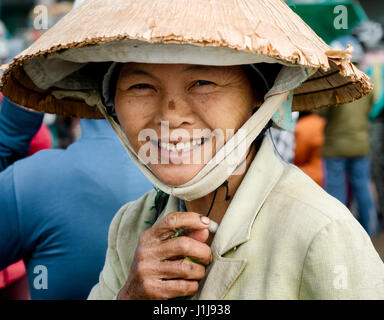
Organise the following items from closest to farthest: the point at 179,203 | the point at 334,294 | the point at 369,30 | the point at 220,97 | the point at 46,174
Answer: the point at 334,294, the point at 220,97, the point at 179,203, the point at 46,174, the point at 369,30

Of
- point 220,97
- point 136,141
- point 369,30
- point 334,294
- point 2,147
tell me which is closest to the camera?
point 334,294

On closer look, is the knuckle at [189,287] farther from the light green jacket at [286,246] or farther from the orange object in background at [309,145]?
the orange object in background at [309,145]

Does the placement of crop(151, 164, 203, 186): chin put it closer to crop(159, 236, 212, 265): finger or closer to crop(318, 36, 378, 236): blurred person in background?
crop(159, 236, 212, 265): finger

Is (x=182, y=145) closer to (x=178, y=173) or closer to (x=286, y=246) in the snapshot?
(x=178, y=173)

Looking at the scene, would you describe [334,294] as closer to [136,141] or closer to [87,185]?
[136,141]

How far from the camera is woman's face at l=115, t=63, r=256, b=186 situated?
131cm

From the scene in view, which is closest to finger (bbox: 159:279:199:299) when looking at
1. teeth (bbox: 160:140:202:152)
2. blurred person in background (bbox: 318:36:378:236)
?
teeth (bbox: 160:140:202:152)

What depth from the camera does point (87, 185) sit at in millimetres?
2031

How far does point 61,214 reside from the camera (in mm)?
2004

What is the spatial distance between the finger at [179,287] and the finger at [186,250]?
0.07 metres

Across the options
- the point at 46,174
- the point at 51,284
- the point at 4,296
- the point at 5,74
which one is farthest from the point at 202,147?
the point at 4,296

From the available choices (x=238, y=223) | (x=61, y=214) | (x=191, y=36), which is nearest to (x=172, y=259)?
(x=238, y=223)

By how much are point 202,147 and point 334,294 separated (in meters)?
0.51

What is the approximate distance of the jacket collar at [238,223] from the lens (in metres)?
1.30
